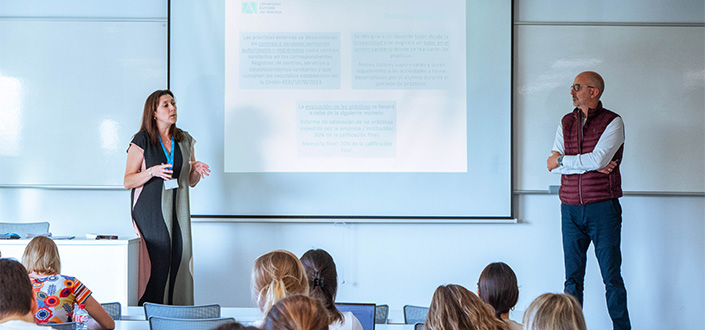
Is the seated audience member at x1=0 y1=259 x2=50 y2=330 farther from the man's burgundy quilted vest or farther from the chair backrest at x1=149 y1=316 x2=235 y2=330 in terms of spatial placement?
the man's burgundy quilted vest

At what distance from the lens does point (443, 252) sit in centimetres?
490

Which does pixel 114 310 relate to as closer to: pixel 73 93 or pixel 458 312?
pixel 458 312

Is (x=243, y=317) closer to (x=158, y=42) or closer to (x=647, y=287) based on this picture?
(x=158, y=42)

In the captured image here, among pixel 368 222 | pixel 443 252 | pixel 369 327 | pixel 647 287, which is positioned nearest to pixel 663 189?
pixel 647 287

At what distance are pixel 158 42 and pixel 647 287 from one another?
409cm

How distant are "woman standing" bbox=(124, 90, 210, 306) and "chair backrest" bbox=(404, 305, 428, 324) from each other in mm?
2014

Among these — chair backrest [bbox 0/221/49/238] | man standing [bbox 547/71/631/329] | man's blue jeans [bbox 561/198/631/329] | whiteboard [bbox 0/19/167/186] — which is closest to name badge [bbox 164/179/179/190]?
whiteboard [bbox 0/19/167/186]

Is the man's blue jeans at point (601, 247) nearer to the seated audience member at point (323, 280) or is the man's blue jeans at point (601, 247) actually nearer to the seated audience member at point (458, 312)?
the seated audience member at point (323, 280)

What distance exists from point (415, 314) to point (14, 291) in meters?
1.51

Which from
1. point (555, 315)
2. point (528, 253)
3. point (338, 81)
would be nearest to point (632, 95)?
point (528, 253)

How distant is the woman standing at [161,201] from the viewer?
166 inches

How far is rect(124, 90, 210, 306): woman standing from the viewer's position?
13.8 ft

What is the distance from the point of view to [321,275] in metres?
2.54

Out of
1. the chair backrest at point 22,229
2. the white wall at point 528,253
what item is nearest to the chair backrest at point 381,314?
the white wall at point 528,253
